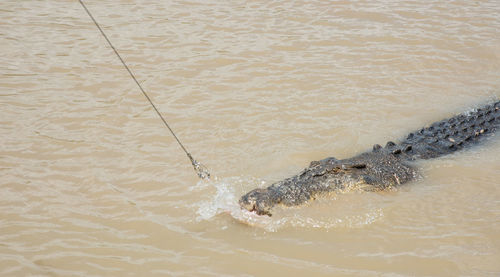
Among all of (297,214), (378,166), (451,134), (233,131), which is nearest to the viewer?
(297,214)

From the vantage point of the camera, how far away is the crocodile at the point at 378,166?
4625 millimetres

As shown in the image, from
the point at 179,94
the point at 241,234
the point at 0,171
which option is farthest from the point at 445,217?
the point at 0,171

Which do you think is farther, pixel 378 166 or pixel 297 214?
pixel 378 166

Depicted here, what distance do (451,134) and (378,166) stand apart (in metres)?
1.45

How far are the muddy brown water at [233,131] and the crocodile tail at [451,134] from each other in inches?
8.8

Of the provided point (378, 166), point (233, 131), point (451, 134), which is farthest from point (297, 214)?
point (451, 134)

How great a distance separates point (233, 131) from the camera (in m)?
6.14

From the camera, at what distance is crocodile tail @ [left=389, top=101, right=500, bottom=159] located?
18.6 ft

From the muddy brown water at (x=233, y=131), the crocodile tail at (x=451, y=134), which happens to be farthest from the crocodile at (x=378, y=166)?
the muddy brown water at (x=233, y=131)

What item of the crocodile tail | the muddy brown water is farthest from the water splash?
the crocodile tail

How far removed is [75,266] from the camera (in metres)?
3.82

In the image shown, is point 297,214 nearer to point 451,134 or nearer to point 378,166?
point 378,166

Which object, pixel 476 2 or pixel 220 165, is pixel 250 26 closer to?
pixel 220 165

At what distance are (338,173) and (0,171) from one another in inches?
144
